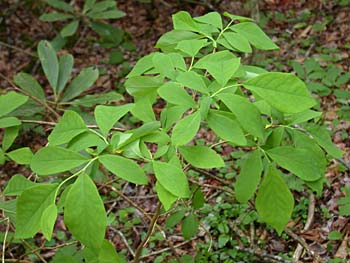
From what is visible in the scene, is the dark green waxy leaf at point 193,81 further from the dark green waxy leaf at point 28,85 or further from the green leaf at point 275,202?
the dark green waxy leaf at point 28,85

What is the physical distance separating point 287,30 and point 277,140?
3.47m

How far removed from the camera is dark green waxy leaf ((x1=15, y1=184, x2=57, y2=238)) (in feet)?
4.03

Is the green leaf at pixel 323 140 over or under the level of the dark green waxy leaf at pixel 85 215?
over

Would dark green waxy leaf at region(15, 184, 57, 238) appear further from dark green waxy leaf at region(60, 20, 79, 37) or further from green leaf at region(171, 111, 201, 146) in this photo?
dark green waxy leaf at region(60, 20, 79, 37)

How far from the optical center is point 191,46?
4.83 feet

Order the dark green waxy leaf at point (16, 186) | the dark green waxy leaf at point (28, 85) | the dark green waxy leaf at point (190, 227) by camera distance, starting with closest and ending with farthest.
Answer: the dark green waxy leaf at point (16, 186) → the dark green waxy leaf at point (190, 227) → the dark green waxy leaf at point (28, 85)

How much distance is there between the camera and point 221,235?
2.66 meters

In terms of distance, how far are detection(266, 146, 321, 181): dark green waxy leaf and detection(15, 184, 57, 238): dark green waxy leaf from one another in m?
0.58

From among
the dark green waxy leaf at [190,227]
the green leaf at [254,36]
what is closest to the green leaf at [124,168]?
the green leaf at [254,36]

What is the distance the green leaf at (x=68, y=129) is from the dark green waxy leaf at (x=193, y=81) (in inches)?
11.8

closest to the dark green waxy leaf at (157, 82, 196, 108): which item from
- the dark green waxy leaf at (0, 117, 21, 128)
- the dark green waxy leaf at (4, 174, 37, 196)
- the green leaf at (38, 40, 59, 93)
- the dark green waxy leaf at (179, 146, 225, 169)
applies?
the dark green waxy leaf at (179, 146, 225, 169)

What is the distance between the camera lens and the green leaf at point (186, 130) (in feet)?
3.94

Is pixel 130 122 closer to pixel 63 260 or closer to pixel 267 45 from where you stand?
pixel 63 260

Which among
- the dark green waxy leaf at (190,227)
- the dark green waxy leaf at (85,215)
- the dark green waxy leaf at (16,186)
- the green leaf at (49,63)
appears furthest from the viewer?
the green leaf at (49,63)
